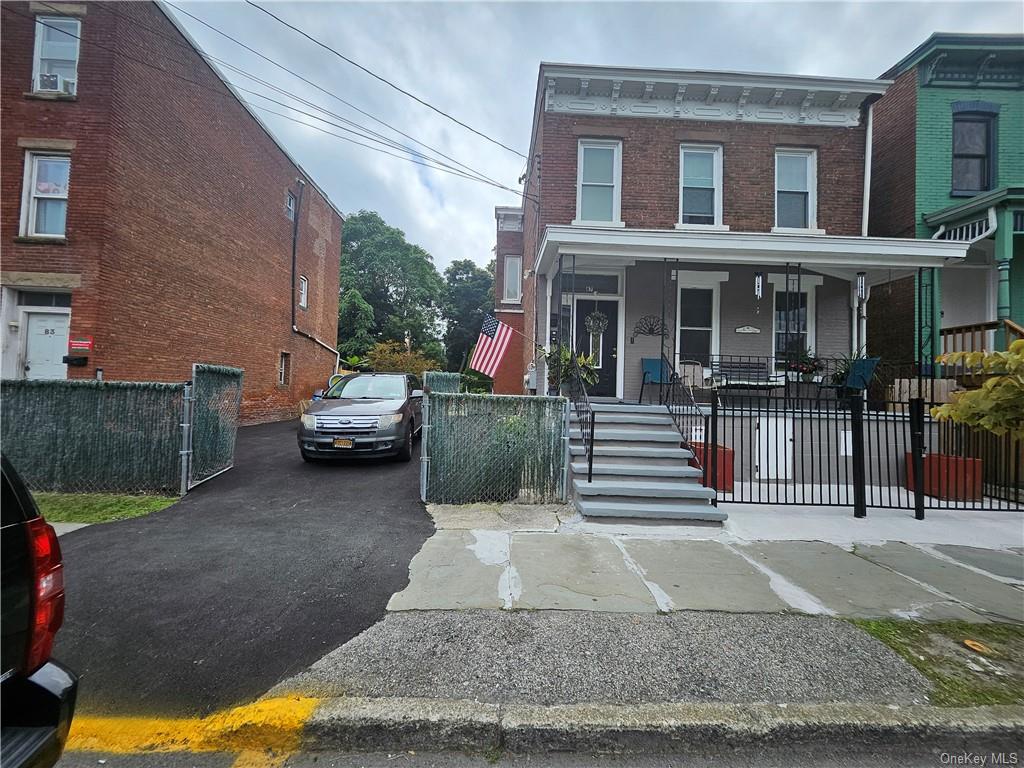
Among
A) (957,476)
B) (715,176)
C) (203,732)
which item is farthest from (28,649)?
(715,176)

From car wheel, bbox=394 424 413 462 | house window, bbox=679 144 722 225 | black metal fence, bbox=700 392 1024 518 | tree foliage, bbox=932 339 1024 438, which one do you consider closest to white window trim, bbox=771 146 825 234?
house window, bbox=679 144 722 225

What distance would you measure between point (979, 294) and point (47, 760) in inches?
634

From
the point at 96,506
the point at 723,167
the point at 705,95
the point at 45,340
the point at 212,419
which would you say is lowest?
the point at 96,506

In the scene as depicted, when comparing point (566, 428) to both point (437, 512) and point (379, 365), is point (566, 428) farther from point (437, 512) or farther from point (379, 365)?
point (379, 365)

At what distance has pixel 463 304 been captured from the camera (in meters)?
Result: 41.4

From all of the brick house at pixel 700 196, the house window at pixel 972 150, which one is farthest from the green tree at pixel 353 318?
the house window at pixel 972 150

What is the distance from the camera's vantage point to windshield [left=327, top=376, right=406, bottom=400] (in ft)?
29.6

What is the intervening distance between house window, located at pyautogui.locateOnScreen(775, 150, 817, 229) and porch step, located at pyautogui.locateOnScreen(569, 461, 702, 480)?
24.5 feet

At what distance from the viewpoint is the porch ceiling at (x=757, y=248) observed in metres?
8.62

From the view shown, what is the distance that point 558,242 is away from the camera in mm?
8531

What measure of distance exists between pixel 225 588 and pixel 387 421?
14.7 feet

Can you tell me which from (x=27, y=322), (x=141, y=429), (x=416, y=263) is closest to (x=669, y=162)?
(x=141, y=429)

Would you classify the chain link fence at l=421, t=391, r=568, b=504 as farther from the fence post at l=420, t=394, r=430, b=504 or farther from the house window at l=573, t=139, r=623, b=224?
the house window at l=573, t=139, r=623, b=224

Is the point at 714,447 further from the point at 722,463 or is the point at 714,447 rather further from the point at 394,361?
the point at 394,361
